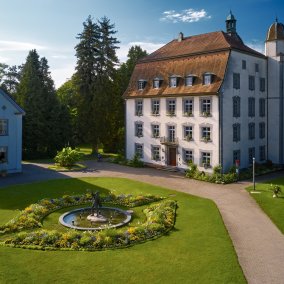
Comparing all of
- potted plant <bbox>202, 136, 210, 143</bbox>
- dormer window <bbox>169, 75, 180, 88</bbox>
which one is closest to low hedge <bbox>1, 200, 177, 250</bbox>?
potted plant <bbox>202, 136, 210, 143</bbox>

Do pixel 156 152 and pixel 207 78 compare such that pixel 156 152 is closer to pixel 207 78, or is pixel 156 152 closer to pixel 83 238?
pixel 207 78

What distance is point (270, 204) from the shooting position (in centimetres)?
2656

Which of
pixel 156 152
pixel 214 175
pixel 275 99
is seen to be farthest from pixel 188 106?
pixel 275 99

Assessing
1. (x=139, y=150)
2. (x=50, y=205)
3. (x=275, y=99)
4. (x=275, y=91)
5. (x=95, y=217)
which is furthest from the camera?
(x=139, y=150)

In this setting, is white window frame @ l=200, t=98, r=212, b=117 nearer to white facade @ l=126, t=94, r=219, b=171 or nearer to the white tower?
white facade @ l=126, t=94, r=219, b=171

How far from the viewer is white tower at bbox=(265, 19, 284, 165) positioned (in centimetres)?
4300

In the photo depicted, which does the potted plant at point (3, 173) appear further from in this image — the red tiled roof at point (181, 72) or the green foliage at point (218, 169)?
the green foliage at point (218, 169)

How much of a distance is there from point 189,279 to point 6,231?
11106 mm

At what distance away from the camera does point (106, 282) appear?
1417 cm

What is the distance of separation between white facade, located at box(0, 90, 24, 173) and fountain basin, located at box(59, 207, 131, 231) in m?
18.4

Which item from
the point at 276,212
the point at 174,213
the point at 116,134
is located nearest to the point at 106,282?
the point at 174,213

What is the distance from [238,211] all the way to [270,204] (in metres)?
3.25

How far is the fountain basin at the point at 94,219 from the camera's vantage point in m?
21.3

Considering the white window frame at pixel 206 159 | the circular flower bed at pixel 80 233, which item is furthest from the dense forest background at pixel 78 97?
the circular flower bed at pixel 80 233
